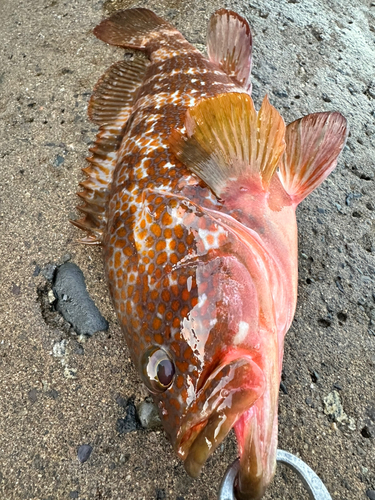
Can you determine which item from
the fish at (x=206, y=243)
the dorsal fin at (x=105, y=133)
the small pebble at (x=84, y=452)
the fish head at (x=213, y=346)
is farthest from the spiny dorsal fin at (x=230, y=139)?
the small pebble at (x=84, y=452)

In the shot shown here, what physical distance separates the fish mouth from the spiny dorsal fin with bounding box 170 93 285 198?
778mm

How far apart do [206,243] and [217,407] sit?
2.02 feet

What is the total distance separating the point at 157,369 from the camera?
4.73 feet

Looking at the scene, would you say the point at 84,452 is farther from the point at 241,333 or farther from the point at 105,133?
the point at 105,133

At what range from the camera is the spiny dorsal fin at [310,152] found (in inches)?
81.0

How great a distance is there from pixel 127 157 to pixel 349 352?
1.58 m

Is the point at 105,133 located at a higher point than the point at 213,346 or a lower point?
lower

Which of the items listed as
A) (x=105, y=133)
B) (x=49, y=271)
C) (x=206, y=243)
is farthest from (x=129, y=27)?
(x=206, y=243)

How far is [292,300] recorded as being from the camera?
1.62m

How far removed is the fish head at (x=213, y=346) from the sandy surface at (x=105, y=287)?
554 millimetres

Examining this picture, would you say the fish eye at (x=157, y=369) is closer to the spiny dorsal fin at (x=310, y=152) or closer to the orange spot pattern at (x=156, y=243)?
the orange spot pattern at (x=156, y=243)

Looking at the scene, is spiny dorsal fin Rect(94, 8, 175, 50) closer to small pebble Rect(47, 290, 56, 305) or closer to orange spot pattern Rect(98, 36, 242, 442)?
orange spot pattern Rect(98, 36, 242, 442)

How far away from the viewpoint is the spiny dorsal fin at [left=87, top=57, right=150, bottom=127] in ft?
8.14

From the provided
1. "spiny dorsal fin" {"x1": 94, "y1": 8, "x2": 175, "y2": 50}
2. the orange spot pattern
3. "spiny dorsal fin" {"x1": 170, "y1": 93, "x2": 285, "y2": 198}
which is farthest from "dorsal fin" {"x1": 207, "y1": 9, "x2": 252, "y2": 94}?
"spiny dorsal fin" {"x1": 170, "y1": 93, "x2": 285, "y2": 198}
